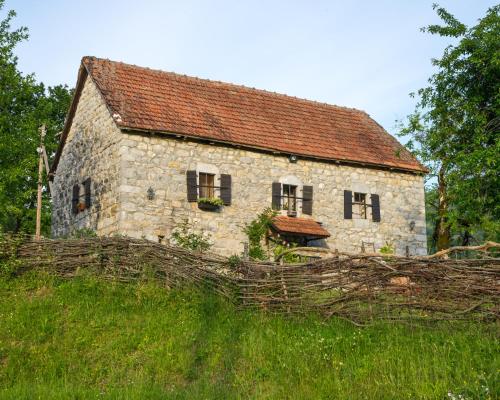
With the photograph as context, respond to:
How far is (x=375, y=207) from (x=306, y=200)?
267 cm

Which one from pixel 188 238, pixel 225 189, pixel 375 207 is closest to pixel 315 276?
pixel 188 238

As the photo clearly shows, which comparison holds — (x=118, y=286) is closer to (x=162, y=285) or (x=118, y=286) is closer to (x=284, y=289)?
(x=162, y=285)

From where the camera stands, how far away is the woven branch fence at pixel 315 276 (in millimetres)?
8961

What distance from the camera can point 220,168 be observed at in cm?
1936

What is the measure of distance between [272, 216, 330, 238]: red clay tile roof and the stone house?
45 mm

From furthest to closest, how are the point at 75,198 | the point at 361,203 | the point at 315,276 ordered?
the point at 361,203
the point at 75,198
the point at 315,276

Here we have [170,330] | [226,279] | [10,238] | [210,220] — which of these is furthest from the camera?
[210,220]

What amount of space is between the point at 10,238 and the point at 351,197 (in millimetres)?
11704

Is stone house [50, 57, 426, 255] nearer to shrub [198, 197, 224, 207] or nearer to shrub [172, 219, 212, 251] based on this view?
shrub [198, 197, 224, 207]

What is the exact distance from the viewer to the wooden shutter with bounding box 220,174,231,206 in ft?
62.7

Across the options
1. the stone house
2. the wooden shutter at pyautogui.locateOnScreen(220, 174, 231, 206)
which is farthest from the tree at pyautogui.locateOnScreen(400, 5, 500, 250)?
the wooden shutter at pyautogui.locateOnScreen(220, 174, 231, 206)

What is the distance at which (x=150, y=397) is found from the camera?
8.07 metres

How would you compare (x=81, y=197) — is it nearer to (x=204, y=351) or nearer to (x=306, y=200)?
(x=306, y=200)

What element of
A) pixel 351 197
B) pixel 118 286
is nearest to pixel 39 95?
pixel 351 197
